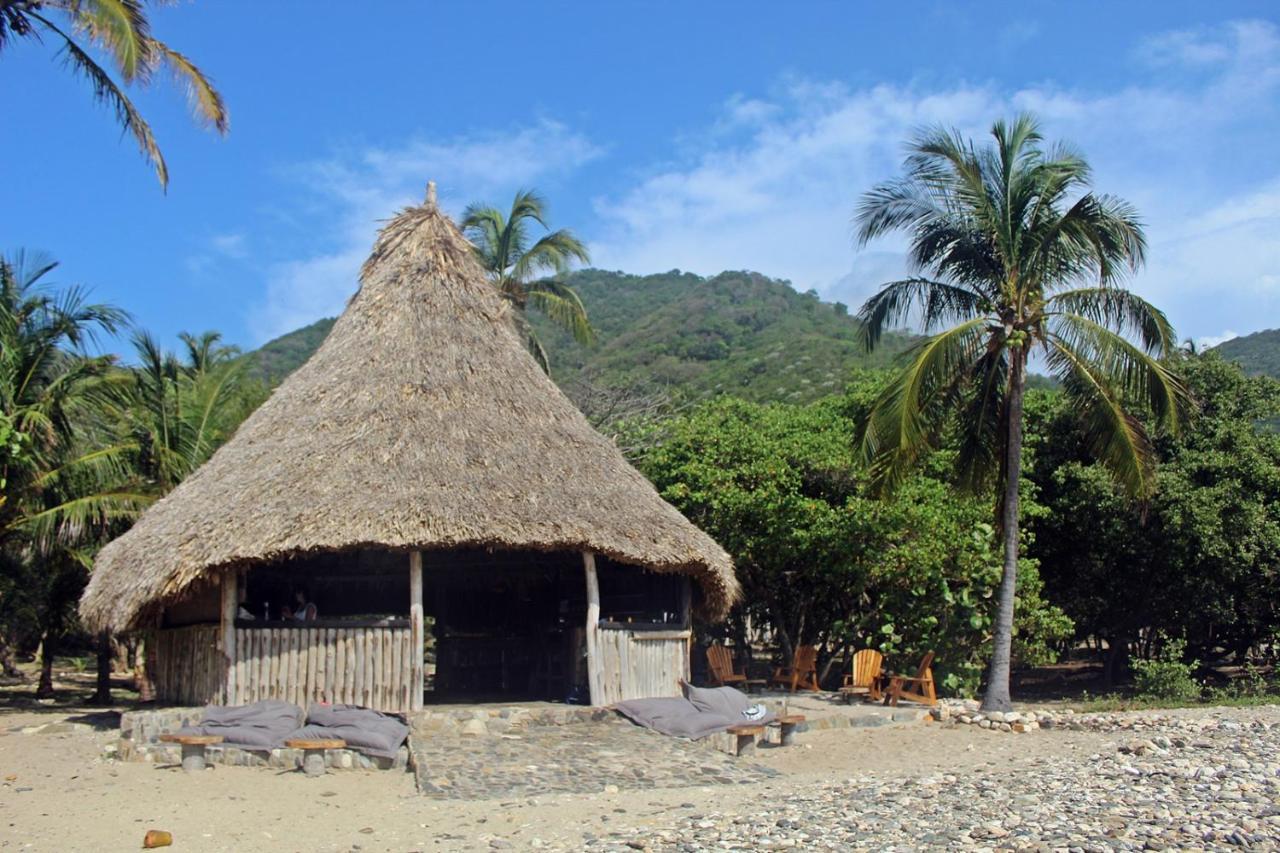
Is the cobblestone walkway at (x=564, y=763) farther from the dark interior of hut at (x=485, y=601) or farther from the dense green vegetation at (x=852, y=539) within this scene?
the dense green vegetation at (x=852, y=539)

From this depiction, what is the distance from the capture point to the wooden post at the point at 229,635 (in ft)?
39.3

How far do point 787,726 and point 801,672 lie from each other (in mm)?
5283

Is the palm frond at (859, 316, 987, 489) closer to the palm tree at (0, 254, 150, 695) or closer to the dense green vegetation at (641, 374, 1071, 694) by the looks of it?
the dense green vegetation at (641, 374, 1071, 694)

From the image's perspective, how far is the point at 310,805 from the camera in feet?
28.6

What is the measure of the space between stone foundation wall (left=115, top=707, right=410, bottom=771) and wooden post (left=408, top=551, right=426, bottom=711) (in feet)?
4.49

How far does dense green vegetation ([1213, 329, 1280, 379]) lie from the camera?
132 feet

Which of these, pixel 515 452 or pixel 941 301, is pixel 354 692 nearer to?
pixel 515 452

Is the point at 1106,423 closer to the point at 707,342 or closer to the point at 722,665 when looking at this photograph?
the point at 722,665

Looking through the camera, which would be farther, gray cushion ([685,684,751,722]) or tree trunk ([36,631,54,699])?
tree trunk ([36,631,54,699])

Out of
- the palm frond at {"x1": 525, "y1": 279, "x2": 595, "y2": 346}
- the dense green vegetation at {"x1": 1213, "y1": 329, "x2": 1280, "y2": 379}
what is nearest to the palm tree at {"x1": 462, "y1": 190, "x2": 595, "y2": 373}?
the palm frond at {"x1": 525, "y1": 279, "x2": 595, "y2": 346}

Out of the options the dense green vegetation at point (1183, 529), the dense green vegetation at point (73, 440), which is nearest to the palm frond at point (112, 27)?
the dense green vegetation at point (73, 440)

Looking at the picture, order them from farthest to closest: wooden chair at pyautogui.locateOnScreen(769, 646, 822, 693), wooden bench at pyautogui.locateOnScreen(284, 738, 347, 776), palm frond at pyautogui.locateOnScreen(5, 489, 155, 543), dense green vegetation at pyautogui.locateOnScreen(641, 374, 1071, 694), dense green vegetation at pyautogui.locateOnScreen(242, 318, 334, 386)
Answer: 1. dense green vegetation at pyautogui.locateOnScreen(242, 318, 334, 386)
2. wooden chair at pyautogui.locateOnScreen(769, 646, 822, 693)
3. dense green vegetation at pyautogui.locateOnScreen(641, 374, 1071, 694)
4. palm frond at pyautogui.locateOnScreen(5, 489, 155, 543)
5. wooden bench at pyautogui.locateOnScreen(284, 738, 347, 776)

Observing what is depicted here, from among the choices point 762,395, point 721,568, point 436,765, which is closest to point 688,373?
point 762,395

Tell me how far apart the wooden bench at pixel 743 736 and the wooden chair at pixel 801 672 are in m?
5.28
